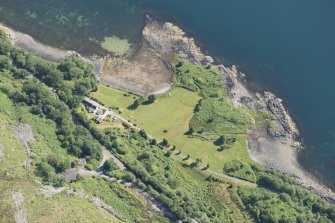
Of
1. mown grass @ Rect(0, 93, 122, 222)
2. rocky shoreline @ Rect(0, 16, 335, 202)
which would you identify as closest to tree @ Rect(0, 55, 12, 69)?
rocky shoreline @ Rect(0, 16, 335, 202)

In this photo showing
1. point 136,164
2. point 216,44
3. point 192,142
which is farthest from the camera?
point 216,44

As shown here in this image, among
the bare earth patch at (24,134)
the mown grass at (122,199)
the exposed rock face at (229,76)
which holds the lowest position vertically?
the mown grass at (122,199)

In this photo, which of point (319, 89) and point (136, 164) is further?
point (319, 89)

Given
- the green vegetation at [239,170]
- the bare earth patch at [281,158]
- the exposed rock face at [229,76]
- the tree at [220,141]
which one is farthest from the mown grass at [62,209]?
the exposed rock face at [229,76]

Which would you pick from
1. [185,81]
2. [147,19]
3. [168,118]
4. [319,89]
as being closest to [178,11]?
[147,19]

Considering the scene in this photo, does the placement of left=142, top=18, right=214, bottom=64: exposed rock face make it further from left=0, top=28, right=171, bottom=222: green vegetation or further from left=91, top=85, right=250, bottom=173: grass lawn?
left=0, top=28, right=171, bottom=222: green vegetation

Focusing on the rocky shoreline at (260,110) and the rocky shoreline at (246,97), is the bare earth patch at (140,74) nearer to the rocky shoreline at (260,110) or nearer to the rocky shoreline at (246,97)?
the rocky shoreline at (246,97)

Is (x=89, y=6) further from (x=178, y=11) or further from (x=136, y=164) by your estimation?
(x=136, y=164)
